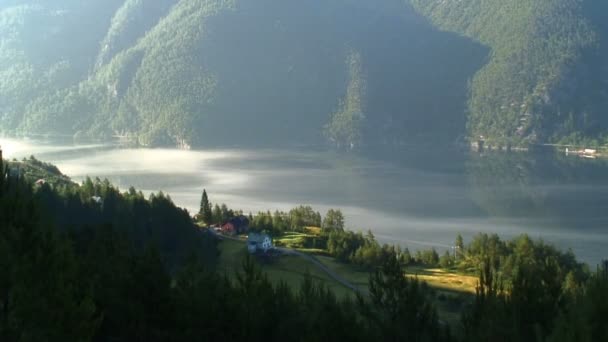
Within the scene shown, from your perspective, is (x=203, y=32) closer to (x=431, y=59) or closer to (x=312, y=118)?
(x=312, y=118)

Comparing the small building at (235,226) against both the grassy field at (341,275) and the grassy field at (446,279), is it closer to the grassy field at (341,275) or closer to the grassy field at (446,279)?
the grassy field at (341,275)

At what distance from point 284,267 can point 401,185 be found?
171 feet

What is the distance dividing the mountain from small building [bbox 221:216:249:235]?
10089 cm

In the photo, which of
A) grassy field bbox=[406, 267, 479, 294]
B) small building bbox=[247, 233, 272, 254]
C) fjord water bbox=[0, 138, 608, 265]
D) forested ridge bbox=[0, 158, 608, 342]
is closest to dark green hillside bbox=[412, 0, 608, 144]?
fjord water bbox=[0, 138, 608, 265]

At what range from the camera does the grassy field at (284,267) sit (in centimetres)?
3297

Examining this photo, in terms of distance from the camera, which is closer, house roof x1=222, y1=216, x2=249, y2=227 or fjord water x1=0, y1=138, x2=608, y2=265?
house roof x1=222, y1=216, x2=249, y2=227

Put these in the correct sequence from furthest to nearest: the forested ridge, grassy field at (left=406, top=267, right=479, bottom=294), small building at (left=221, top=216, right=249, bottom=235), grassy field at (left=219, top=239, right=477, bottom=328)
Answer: small building at (left=221, top=216, right=249, bottom=235) < grassy field at (left=406, top=267, right=479, bottom=294) < grassy field at (left=219, top=239, right=477, bottom=328) < the forested ridge

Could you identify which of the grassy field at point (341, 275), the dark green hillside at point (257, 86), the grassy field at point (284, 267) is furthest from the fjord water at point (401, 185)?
the dark green hillside at point (257, 86)

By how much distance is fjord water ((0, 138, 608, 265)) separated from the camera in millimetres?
62844

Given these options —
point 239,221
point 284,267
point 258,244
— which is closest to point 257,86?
point 239,221

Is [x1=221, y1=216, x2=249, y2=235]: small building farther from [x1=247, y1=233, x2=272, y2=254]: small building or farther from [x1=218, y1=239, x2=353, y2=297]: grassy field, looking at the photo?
[x1=247, y1=233, x2=272, y2=254]: small building

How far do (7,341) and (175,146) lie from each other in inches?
5601

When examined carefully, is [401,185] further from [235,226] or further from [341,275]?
[341,275]

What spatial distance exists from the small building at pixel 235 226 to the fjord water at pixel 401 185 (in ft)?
43.4
